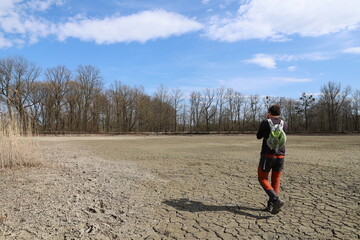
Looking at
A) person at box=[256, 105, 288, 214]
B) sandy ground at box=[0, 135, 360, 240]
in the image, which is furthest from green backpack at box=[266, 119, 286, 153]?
sandy ground at box=[0, 135, 360, 240]

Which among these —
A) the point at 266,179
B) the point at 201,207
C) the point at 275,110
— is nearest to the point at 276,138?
the point at 275,110

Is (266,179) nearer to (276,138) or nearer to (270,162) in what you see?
(270,162)

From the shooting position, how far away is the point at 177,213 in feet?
15.0

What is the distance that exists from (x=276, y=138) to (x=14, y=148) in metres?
8.18

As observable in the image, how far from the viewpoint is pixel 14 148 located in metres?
8.09

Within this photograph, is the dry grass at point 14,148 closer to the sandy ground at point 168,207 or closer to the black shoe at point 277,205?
the sandy ground at point 168,207

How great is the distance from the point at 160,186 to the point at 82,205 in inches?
89.7

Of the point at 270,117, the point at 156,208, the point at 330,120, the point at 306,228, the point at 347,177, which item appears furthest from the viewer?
the point at 330,120

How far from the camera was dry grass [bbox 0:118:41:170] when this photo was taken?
7.98 meters

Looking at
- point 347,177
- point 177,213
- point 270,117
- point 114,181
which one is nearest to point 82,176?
point 114,181

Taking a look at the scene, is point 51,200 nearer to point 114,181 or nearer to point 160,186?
point 114,181

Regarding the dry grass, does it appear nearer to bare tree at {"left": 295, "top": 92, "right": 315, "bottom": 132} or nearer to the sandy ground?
the sandy ground

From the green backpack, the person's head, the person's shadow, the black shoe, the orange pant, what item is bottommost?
the person's shadow

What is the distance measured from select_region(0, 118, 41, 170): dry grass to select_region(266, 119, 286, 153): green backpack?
315 inches
